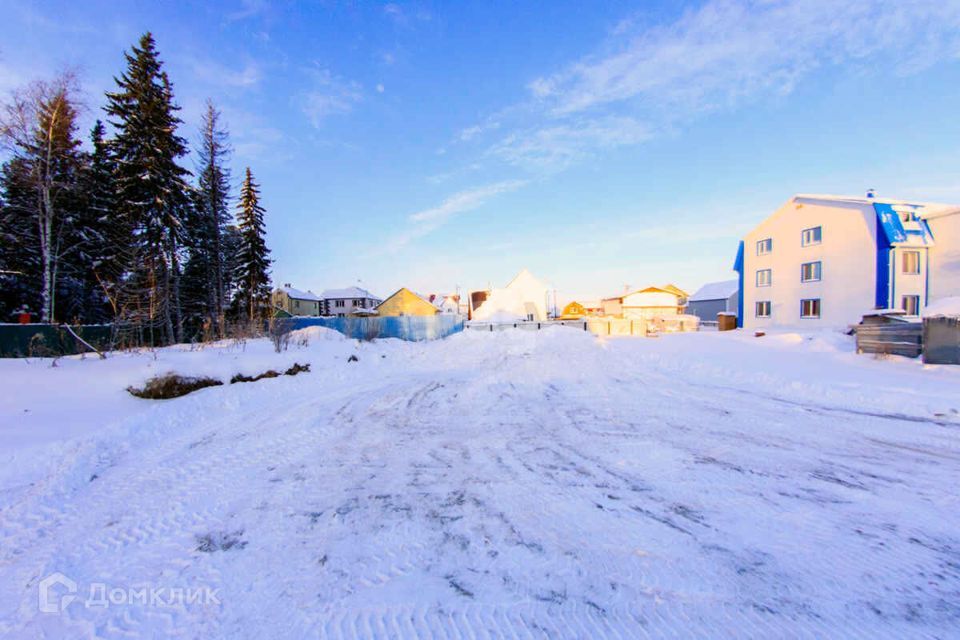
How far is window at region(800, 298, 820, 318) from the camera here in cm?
2447

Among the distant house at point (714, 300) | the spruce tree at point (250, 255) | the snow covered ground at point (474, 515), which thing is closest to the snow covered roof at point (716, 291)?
the distant house at point (714, 300)

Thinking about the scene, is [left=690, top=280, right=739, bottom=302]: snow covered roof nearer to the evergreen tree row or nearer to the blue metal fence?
the blue metal fence

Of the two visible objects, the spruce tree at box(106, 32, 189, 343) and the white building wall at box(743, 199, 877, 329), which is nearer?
the spruce tree at box(106, 32, 189, 343)

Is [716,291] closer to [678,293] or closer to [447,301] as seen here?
[678,293]

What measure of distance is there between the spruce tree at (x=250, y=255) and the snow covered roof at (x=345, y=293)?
128ft

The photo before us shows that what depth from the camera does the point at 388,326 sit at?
23094 millimetres

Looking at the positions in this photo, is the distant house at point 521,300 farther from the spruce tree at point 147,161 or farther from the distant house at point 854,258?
the spruce tree at point 147,161

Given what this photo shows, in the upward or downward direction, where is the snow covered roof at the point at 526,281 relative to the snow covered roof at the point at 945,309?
upward

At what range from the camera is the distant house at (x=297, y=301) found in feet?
201

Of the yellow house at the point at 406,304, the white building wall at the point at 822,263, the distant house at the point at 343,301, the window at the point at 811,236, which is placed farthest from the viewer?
the distant house at the point at 343,301

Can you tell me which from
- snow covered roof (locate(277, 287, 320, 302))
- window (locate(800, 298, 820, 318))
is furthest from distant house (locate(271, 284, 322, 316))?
window (locate(800, 298, 820, 318))

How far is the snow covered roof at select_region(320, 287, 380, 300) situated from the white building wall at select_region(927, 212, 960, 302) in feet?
224

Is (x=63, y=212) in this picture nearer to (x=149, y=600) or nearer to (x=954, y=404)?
(x=149, y=600)

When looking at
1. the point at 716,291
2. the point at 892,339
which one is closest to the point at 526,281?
the point at 716,291
